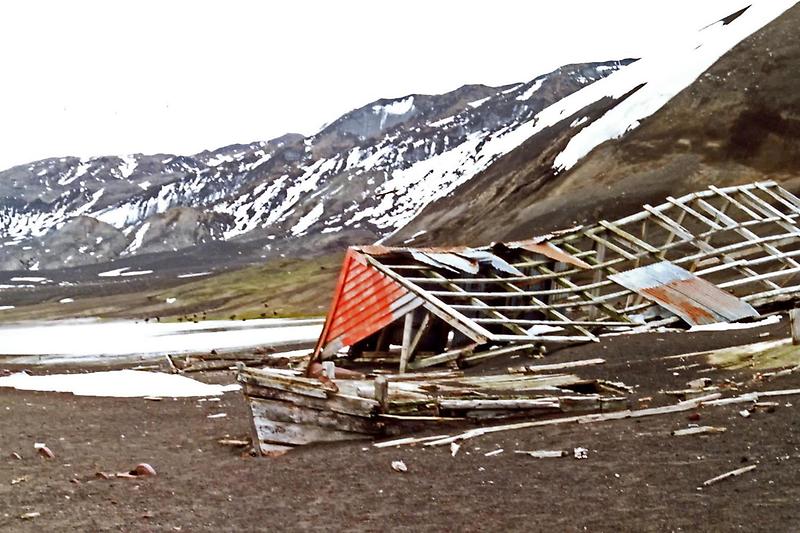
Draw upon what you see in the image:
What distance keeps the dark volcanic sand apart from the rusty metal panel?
8477 millimetres

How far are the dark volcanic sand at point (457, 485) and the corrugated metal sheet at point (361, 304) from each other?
682 centimetres

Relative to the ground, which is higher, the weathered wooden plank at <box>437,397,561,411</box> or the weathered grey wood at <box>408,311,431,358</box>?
the weathered grey wood at <box>408,311,431,358</box>

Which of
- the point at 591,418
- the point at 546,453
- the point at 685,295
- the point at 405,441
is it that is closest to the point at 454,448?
the point at 405,441

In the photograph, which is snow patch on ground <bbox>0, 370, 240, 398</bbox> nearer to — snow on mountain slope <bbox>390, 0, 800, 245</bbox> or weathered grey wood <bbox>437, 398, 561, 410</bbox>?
weathered grey wood <bbox>437, 398, 561, 410</bbox>

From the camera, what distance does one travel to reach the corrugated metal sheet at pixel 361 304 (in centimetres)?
2206

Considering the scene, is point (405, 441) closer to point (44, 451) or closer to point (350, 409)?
point (350, 409)

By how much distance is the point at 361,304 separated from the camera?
912 inches

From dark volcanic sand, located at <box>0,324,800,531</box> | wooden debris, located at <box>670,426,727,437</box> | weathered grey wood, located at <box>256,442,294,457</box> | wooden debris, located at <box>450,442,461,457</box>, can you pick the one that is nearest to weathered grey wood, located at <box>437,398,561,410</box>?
dark volcanic sand, located at <box>0,324,800,531</box>

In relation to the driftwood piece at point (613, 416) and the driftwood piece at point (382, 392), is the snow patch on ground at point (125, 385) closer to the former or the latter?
the driftwood piece at point (382, 392)

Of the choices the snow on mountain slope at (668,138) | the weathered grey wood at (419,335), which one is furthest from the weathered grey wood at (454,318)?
the snow on mountain slope at (668,138)

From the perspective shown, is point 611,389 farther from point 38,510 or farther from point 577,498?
point 38,510

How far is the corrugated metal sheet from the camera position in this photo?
72.4ft

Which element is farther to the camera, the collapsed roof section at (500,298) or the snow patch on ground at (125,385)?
the snow patch on ground at (125,385)

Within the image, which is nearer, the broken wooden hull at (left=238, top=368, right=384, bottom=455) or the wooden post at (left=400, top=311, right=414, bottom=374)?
the broken wooden hull at (left=238, top=368, right=384, bottom=455)
